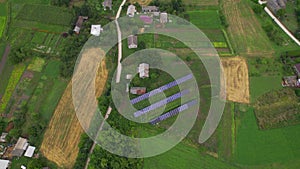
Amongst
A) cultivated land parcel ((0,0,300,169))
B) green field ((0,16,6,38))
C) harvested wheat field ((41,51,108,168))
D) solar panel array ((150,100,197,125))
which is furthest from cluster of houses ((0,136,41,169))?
A: green field ((0,16,6,38))

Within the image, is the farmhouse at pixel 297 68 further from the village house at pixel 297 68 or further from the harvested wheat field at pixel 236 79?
the harvested wheat field at pixel 236 79

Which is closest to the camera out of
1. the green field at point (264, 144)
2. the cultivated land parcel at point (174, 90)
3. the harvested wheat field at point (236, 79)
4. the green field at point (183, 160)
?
the green field at point (183, 160)

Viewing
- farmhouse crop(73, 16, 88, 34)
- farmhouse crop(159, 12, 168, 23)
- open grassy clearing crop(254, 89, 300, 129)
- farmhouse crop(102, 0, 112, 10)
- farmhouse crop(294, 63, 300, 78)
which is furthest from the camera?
farmhouse crop(102, 0, 112, 10)

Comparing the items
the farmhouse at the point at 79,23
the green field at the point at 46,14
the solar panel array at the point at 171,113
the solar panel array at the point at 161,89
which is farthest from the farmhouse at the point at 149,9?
the solar panel array at the point at 171,113

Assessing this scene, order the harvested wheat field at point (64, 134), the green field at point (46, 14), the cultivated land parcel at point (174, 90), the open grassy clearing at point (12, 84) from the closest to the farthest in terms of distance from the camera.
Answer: the cultivated land parcel at point (174, 90) → the harvested wheat field at point (64, 134) → the open grassy clearing at point (12, 84) → the green field at point (46, 14)

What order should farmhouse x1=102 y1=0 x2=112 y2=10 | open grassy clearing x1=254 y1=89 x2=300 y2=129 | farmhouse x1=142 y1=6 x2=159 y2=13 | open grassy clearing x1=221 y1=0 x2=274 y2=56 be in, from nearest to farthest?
open grassy clearing x1=254 y1=89 x2=300 y2=129, open grassy clearing x1=221 y1=0 x2=274 y2=56, farmhouse x1=142 y1=6 x2=159 y2=13, farmhouse x1=102 y1=0 x2=112 y2=10

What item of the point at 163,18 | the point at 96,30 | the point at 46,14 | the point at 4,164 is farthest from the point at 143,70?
the point at 4,164

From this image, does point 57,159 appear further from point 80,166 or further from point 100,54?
point 100,54

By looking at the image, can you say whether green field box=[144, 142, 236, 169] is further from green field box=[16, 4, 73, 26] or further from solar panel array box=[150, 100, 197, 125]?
green field box=[16, 4, 73, 26]
